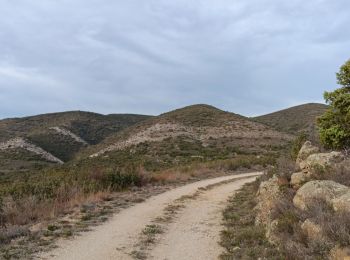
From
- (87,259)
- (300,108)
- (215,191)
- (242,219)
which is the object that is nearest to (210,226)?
(242,219)

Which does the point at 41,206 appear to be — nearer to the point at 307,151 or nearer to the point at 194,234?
the point at 194,234

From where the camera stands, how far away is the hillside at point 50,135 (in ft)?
249

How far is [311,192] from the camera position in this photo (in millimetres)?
10094

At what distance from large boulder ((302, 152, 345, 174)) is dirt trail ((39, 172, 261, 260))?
330 centimetres

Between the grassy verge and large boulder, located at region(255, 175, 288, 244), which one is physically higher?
large boulder, located at region(255, 175, 288, 244)

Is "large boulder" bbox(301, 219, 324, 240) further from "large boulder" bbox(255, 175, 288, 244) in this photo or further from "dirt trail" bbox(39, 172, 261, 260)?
"dirt trail" bbox(39, 172, 261, 260)

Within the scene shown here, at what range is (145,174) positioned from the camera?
83.4 feet

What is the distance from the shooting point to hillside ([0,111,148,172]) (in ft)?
249

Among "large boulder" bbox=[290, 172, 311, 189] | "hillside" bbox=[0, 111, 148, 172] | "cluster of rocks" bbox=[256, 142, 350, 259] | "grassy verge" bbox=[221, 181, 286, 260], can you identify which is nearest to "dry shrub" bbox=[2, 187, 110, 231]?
"grassy verge" bbox=[221, 181, 286, 260]

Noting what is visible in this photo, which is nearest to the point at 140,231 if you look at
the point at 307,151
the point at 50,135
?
the point at 307,151

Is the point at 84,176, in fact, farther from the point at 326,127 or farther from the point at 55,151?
the point at 55,151

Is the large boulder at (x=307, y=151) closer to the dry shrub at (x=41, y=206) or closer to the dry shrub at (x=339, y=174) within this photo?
the dry shrub at (x=339, y=174)

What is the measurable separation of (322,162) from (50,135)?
86.4m

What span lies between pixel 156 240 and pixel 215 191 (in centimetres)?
1198
